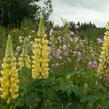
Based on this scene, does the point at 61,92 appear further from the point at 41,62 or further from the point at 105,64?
the point at 105,64

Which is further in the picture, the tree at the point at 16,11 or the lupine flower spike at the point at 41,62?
the tree at the point at 16,11

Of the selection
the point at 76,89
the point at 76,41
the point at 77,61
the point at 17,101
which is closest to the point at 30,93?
the point at 17,101

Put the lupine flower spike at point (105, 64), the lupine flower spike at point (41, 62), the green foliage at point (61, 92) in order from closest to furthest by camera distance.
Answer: the green foliage at point (61, 92)
the lupine flower spike at point (41, 62)
the lupine flower spike at point (105, 64)

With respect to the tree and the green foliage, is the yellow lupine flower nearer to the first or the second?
the green foliage

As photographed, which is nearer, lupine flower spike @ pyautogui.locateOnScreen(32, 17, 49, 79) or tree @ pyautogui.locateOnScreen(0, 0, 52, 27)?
lupine flower spike @ pyautogui.locateOnScreen(32, 17, 49, 79)

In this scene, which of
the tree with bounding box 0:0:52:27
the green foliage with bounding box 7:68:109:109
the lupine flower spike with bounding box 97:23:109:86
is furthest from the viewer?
the tree with bounding box 0:0:52:27

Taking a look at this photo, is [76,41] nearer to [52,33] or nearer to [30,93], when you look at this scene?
[52,33]

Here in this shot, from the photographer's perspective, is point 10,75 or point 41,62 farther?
point 41,62

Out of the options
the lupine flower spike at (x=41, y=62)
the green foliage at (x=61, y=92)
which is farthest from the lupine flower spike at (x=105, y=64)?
the lupine flower spike at (x=41, y=62)

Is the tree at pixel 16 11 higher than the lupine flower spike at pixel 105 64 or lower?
higher

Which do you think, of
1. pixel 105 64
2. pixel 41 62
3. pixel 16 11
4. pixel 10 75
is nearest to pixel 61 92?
pixel 41 62

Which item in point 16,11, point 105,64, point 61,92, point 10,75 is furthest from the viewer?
point 16,11

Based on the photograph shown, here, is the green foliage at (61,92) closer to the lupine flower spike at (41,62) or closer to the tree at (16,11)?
the lupine flower spike at (41,62)

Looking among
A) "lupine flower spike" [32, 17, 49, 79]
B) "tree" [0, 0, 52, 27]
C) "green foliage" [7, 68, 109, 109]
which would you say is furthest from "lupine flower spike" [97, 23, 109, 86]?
"tree" [0, 0, 52, 27]
